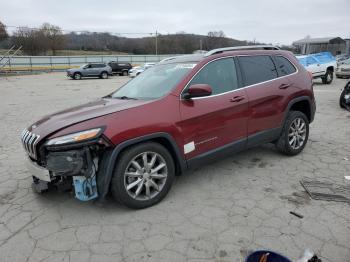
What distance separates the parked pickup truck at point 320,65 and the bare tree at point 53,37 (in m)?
47.4

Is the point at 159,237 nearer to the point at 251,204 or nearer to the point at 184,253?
the point at 184,253

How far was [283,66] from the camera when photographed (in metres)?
4.86

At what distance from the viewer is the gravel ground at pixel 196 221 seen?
273cm

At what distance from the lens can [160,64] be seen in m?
4.57

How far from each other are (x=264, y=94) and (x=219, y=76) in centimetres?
82

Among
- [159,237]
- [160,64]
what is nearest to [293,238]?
[159,237]

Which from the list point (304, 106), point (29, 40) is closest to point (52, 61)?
point (29, 40)

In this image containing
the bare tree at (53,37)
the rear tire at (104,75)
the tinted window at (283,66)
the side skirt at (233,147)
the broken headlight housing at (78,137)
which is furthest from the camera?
the bare tree at (53,37)

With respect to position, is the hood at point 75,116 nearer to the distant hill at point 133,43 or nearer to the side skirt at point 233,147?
→ the side skirt at point 233,147

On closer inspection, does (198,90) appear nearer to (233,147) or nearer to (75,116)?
(233,147)

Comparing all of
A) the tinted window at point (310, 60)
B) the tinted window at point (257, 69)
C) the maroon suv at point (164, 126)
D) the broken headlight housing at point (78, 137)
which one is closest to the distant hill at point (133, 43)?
the tinted window at point (310, 60)

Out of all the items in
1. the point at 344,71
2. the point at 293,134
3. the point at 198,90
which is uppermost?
the point at 198,90

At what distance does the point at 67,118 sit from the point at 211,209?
1.94 metres

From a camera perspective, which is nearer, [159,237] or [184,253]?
[184,253]
